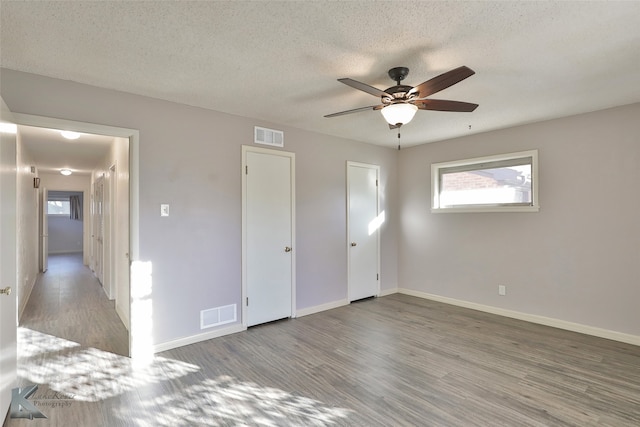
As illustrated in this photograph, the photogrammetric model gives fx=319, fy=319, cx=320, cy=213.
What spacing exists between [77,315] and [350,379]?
3932 millimetres

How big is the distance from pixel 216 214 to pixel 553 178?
4.04 metres

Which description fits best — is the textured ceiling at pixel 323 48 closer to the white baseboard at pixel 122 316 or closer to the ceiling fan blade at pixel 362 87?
the ceiling fan blade at pixel 362 87

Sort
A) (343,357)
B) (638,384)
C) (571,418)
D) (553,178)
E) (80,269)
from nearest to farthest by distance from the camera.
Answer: (571,418), (638,384), (343,357), (553,178), (80,269)

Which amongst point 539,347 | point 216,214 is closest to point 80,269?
point 216,214

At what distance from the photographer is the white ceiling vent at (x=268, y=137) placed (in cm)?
392

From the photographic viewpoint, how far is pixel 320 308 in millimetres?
4508

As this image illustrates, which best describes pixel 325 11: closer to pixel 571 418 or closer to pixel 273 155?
pixel 273 155

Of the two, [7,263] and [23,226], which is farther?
[23,226]

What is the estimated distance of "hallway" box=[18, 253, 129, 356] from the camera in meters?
3.53

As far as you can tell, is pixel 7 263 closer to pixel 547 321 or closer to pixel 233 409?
→ pixel 233 409

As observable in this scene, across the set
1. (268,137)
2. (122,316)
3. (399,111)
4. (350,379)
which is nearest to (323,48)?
(399,111)

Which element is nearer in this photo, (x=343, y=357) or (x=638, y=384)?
(x=638, y=384)

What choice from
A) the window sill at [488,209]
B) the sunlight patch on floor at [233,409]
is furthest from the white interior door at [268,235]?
the window sill at [488,209]

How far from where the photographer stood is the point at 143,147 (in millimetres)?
3104
